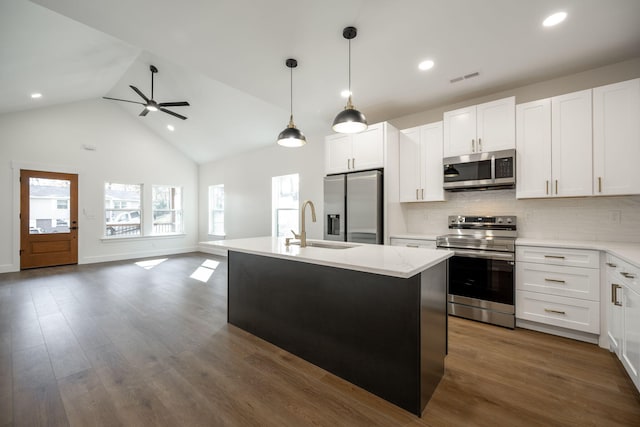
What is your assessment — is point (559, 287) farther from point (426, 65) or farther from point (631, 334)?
point (426, 65)

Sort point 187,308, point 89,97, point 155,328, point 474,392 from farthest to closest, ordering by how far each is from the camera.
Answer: point 89,97 < point 187,308 < point 155,328 < point 474,392

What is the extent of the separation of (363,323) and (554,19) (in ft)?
9.26

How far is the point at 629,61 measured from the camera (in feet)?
8.56

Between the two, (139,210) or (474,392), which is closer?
(474,392)

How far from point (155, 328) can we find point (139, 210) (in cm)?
562

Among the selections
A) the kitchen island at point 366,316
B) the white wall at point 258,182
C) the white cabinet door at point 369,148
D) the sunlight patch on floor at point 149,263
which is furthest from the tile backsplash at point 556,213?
the sunlight patch on floor at point 149,263

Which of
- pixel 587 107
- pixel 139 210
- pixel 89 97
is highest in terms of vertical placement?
pixel 89 97

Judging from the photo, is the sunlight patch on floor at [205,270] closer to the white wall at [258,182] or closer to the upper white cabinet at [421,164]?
the white wall at [258,182]

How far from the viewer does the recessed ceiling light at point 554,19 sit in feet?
6.72

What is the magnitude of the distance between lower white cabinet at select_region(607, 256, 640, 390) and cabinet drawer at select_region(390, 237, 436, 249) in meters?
1.50

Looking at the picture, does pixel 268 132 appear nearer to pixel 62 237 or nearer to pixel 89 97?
pixel 89 97

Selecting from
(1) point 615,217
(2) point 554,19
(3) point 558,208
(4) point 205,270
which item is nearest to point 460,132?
(2) point 554,19

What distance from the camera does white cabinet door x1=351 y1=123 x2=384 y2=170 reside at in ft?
11.9

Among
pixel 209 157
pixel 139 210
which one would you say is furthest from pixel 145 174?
pixel 209 157
